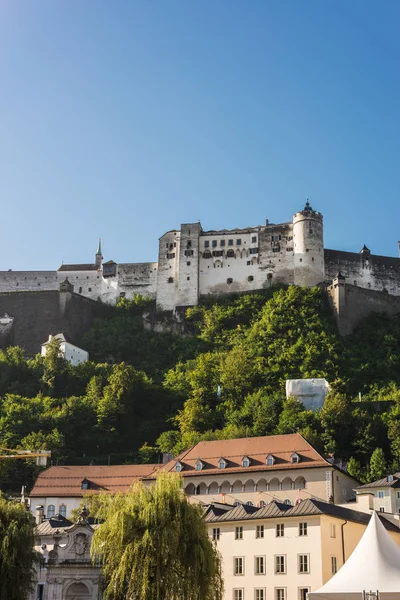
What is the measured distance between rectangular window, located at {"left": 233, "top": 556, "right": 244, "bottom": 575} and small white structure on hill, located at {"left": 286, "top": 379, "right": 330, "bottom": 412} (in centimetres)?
3707

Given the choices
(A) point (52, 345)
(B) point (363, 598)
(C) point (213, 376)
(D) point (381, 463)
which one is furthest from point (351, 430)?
(B) point (363, 598)

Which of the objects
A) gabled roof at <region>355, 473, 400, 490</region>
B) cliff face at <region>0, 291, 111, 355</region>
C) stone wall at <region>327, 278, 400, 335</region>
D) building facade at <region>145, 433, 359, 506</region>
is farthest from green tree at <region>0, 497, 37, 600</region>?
cliff face at <region>0, 291, 111, 355</region>

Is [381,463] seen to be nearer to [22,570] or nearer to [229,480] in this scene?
[229,480]

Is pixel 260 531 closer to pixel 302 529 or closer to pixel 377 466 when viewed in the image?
pixel 302 529

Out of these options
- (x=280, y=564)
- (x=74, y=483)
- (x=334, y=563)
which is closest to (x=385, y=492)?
(x=334, y=563)

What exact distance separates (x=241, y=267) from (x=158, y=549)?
7308 cm

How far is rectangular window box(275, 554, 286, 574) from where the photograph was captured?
49.0m

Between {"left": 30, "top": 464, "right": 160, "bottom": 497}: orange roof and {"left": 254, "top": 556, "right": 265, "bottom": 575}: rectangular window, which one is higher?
{"left": 30, "top": 464, "right": 160, "bottom": 497}: orange roof

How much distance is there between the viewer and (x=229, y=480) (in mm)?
66812

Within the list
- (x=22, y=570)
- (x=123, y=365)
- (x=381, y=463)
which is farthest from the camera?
(x=123, y=365)

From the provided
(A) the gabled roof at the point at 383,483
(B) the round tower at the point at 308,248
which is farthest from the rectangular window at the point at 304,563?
(B) the round tower at the point at 308,248

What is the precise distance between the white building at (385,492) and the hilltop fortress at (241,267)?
141 ft

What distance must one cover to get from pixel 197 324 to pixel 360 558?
71.1m

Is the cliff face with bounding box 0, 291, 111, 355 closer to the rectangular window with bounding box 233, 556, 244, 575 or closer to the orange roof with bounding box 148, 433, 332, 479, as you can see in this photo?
the orange roof with bounding box 148, 433, 332, 479
